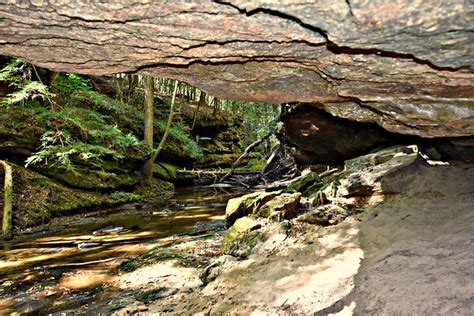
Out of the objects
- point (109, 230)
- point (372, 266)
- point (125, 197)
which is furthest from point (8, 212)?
point (372, 266)

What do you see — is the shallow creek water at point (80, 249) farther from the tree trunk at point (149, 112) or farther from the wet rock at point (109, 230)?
the tree trunk at point (149, 112)

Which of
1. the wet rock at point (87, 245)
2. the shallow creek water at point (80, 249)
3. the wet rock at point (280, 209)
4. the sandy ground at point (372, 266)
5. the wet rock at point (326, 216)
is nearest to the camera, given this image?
the sandy ground at point (372, 266)

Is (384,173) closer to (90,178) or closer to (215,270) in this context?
(215,270)

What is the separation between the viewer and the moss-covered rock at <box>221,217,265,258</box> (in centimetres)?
545

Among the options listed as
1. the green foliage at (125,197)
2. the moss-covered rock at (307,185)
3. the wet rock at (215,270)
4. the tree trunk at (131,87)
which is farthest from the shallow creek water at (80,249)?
the tree trunk at (131,87)

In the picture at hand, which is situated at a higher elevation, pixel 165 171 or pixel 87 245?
pixel 165 171

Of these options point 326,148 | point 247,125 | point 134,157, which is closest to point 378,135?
point 326,148

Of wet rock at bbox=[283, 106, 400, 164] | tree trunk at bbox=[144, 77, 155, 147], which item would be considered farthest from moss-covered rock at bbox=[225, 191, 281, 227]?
tree trunk at bbox=[144, 77, 155, 147]

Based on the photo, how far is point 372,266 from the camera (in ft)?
11.9

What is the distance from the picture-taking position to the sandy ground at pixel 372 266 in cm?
294

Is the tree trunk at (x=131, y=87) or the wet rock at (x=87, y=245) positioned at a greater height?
the tree trunk at (x=131, y=87)

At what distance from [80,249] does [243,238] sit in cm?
426

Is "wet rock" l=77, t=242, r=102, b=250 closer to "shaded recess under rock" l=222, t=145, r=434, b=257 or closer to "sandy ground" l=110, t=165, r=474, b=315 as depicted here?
"sandy ground" l=110, t=165, r=474, b=315

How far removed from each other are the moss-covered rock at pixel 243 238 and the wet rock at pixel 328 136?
368 centimetres
